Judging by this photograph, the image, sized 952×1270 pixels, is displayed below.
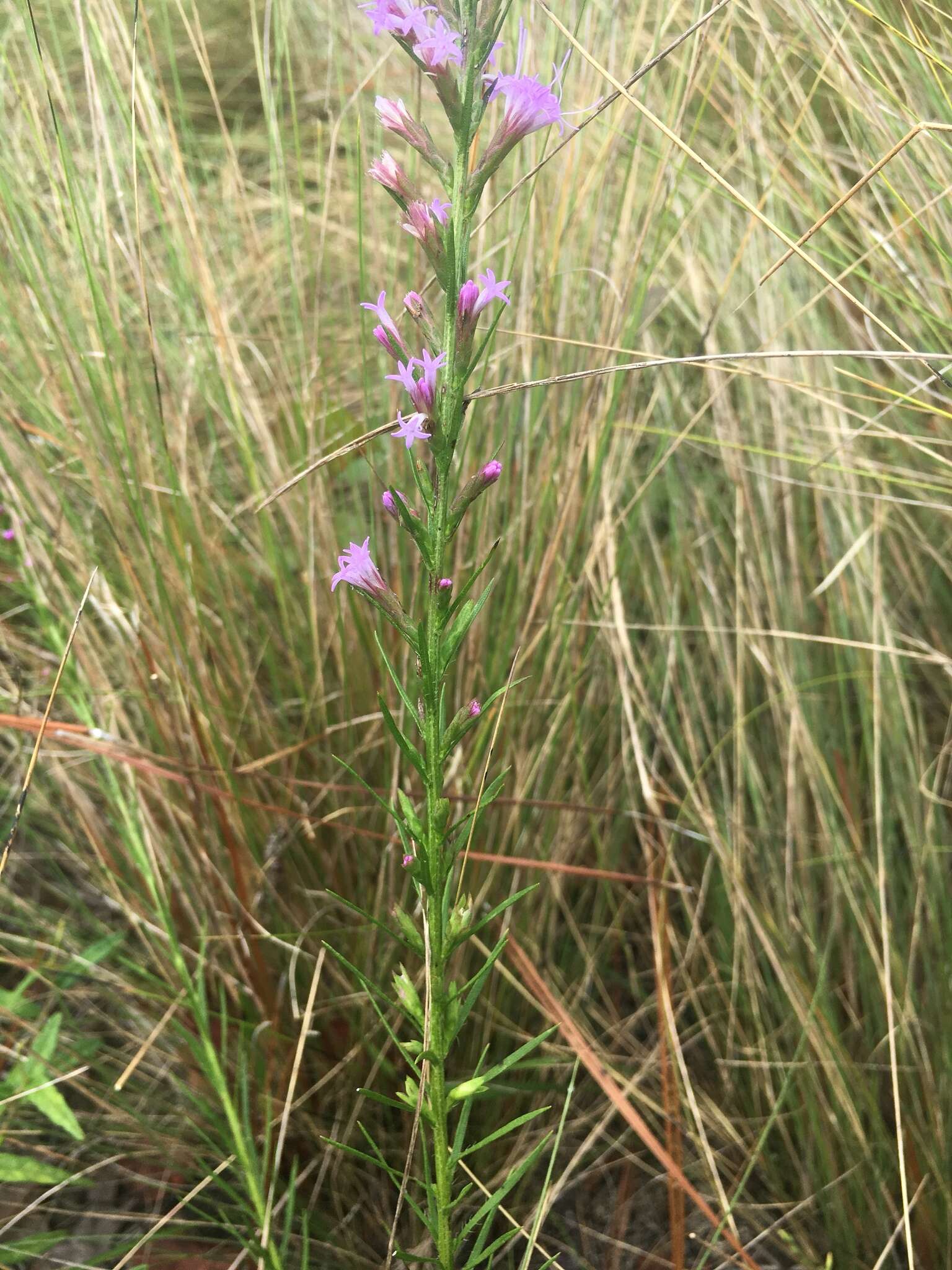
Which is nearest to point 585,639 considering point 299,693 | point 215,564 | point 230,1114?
point 299,693

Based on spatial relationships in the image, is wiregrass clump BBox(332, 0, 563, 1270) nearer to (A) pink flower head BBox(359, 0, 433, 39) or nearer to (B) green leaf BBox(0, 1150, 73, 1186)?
(A) pink flower head BBox(359, 0, 433, 39)

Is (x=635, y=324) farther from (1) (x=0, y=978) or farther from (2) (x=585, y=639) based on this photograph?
(1) (x=0, y=978)

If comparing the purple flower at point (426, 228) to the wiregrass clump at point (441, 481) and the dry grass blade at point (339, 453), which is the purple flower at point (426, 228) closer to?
the wiregrass clump at point (441, 481)

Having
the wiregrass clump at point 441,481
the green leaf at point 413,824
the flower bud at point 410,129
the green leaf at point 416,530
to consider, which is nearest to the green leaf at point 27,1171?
the wiregrass clump at point 441,481

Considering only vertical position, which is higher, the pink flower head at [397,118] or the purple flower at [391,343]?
the pink flower head at [397,118]

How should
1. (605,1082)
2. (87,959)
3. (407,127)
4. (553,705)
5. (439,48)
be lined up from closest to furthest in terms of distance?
1. (439,48)
2. (407,127)
3. (605,1082)
4. (87,959)
5. (553,705)

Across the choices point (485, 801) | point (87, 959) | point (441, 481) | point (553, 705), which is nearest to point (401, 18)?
point (441, 481)

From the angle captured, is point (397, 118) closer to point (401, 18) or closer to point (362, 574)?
point (401, 18)
